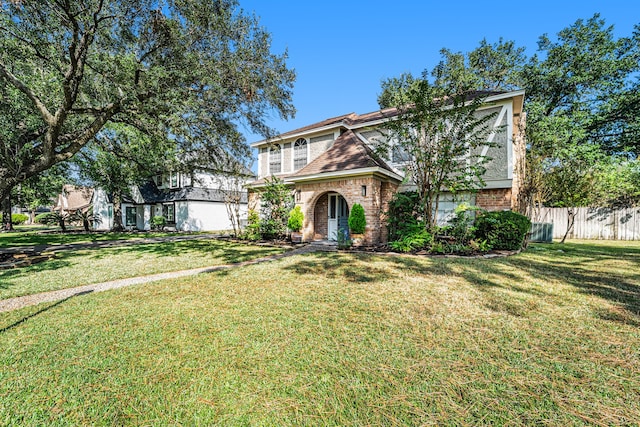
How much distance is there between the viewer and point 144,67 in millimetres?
7348

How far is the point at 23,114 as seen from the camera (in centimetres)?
997

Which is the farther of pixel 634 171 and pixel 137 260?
pixel 634 171

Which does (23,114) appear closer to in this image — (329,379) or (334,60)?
(334,60)

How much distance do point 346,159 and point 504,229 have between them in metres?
6.53

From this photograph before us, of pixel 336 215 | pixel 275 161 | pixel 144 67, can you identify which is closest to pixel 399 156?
pixel 336 215

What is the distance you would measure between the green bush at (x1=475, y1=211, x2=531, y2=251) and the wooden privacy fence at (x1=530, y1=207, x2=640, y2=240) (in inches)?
278

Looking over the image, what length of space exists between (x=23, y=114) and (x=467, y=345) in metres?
16.1

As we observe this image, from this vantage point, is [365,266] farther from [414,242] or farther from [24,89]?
[24,89]

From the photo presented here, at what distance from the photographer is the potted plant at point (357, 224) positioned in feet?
32.4

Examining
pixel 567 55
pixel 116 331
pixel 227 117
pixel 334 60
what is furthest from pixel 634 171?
pixel 116 331

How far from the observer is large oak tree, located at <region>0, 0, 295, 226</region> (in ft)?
21.7

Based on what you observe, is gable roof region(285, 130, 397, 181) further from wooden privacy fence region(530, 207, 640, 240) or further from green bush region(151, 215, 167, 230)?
green bush region(151, 215, 167, 230)

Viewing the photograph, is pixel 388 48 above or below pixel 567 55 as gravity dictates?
below

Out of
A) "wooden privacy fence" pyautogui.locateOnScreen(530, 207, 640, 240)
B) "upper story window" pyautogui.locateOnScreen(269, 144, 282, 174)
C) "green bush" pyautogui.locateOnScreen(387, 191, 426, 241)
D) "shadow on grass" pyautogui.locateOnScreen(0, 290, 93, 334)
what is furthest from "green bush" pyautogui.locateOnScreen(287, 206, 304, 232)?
"wooden privacy fence" pyautogui.locateOnScreen(530, 207, 640, 240)
